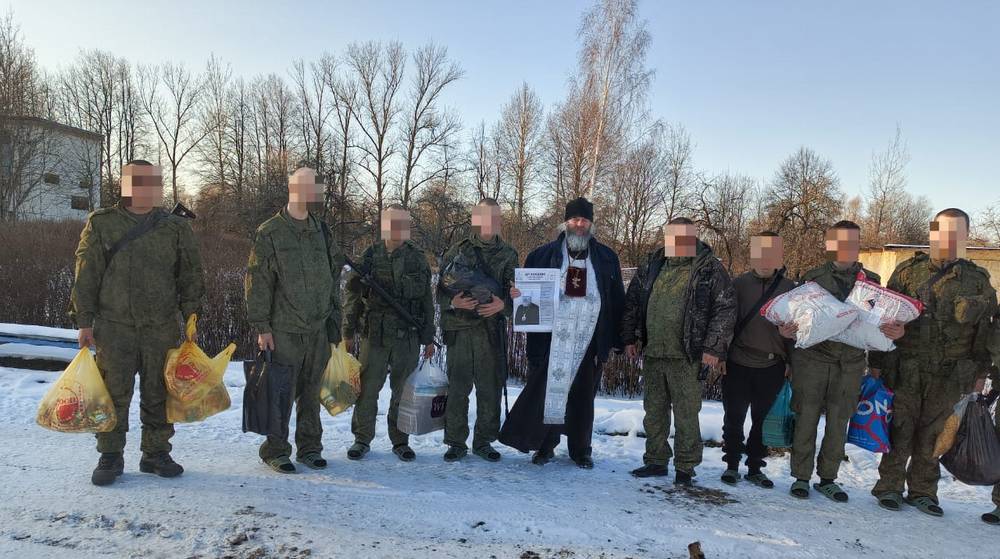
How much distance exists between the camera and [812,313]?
3719 mm

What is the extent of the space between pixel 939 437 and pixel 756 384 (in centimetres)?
119

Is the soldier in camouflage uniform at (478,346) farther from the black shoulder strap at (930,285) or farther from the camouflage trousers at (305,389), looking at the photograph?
the black shoulder strap at (930,285)

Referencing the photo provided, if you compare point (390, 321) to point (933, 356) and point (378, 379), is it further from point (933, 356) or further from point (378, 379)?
point (933, 356)

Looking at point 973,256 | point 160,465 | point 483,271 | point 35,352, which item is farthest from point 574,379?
point 973,256

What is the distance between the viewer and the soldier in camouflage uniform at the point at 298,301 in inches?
154

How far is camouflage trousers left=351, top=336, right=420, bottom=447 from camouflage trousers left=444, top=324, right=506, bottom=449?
1.23 ft

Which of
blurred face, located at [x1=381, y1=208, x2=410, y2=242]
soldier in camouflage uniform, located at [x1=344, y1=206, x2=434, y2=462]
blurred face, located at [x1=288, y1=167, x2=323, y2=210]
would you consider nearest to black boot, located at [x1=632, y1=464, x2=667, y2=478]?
soldier in camouflage uniform, located at [x1=344, y1=206, x2=434, y2=462]

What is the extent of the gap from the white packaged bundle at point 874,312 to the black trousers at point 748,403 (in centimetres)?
58

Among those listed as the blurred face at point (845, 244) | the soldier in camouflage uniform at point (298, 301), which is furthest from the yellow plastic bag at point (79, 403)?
the blurred face at point (845, 244)

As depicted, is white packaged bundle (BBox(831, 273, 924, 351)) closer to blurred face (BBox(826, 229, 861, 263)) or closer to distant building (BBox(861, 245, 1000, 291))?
blurred face (BBox(826, 229, 861, 263))

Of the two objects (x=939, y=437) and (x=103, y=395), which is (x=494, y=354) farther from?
(x=939, y=437)

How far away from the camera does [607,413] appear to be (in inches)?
232

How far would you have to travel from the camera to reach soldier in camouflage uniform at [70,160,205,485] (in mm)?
3637

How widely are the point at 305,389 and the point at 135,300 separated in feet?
4.20
